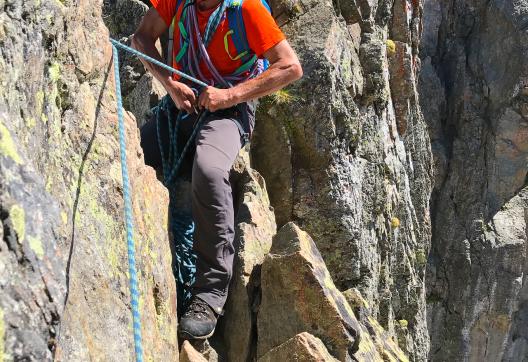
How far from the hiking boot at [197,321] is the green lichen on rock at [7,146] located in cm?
345

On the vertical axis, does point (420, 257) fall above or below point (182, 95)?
above

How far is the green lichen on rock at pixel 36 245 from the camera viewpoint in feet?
9.43

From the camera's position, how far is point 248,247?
7379 millimetres

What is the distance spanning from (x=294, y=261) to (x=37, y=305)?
4.32m

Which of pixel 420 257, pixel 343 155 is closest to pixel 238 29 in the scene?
pixel 343 155

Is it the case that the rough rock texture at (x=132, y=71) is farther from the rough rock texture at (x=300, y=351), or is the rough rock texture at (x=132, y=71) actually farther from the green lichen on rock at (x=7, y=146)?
the green lichen on rock at (x=7, y=146)

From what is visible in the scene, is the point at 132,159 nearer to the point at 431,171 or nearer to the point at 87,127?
the point at 87,127

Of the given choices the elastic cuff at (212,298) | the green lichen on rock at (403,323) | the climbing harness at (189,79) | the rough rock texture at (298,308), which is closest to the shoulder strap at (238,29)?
the climbing harness at (189,79)

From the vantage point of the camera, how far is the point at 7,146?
2857 millimetres

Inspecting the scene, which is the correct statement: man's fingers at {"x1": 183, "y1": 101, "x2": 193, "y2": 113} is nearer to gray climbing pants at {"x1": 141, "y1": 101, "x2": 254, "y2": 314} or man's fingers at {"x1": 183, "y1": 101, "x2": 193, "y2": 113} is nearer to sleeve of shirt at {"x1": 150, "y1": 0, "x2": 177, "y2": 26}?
gray climbing pants at {"x1": 141, "y1": 101, "x2": 254, "y2": 314}

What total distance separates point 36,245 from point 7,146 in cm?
48

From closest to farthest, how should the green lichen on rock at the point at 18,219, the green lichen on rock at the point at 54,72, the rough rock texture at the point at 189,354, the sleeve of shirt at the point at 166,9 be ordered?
the green lichen on rock at the point at 18,219 < the green lichen on rock at the point at 54,72 < the rough rock texture at the point at 189,354 < the sleeve of shirt at the point at 166,9

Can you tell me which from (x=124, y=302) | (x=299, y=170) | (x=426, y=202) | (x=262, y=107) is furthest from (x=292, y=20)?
(x=426, y=202)

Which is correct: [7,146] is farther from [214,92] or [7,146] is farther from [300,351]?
[300,351]
